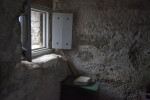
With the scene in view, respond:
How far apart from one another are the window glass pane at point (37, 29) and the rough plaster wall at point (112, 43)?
0.94ft

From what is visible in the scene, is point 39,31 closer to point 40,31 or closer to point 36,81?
point 40,31

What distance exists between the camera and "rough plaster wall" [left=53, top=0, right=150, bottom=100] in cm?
184

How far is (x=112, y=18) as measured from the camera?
1.91 m

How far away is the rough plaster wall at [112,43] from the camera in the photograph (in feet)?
6.05

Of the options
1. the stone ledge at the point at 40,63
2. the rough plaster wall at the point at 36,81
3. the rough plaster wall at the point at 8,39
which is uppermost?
the rough plaster wall at the point at 8,39

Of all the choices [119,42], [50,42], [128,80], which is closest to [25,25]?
[50,42]

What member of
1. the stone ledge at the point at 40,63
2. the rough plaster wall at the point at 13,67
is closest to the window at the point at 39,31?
the stone ledge at the point at 40,63

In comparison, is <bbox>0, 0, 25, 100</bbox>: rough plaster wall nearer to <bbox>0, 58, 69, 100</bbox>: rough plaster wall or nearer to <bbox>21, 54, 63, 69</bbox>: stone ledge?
<bbox>0, 58, 69, 100</bbox>: rough plaster wall

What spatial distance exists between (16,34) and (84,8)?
1.15m

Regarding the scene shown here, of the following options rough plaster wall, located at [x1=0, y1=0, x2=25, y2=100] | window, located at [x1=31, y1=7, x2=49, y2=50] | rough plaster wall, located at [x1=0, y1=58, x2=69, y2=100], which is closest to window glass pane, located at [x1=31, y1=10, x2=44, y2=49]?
window, located at [x1=31, y1=7, x2=49, y2=50]

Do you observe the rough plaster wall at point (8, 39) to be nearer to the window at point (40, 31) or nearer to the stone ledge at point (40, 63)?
the stone ledge at point (40, 63)

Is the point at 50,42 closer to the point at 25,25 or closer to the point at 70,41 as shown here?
the point at 70,41

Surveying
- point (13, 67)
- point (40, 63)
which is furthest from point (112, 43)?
point (13, 67)

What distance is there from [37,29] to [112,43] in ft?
3.64
